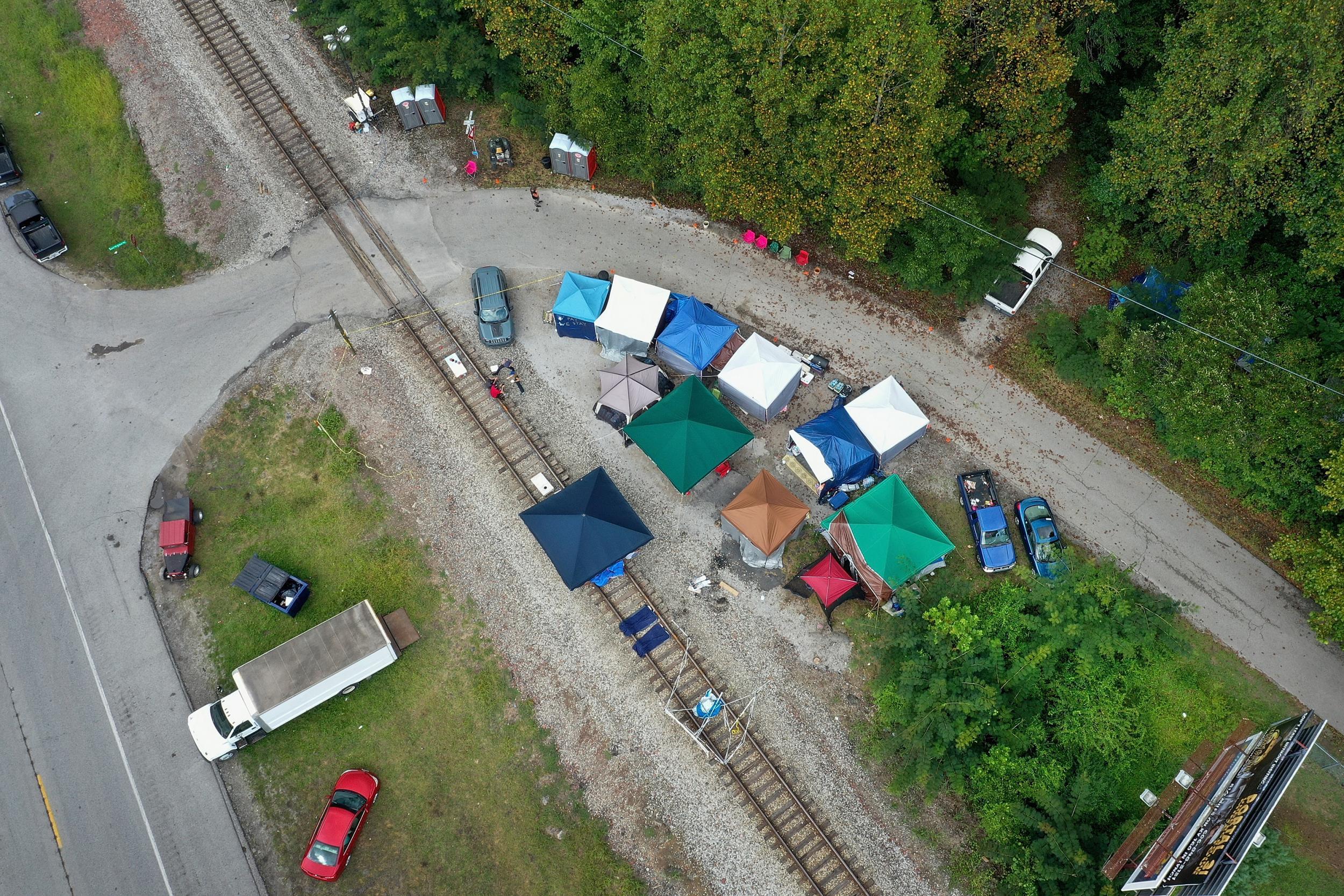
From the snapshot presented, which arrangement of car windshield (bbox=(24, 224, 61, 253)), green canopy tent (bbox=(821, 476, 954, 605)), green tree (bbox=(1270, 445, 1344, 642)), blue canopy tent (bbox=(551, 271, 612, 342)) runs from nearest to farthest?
green tree (bbox=(1270, 445, 1344, 642)), green canopy tent (bbox=(821, 476, 954, 605)), blue canopy tent (bbox=(551, 271, 612, 342)), car windshield (bbox=(24, 224, 61, 253))

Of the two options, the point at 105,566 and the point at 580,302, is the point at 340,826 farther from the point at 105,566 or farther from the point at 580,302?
the point at 580,302

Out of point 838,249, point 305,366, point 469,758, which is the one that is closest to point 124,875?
point 469,758

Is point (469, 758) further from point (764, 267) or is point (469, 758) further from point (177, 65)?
point (177, 65)

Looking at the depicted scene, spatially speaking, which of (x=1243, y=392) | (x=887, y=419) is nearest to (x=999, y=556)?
(x=887, y=419)

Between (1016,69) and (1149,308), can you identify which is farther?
(1149,308)

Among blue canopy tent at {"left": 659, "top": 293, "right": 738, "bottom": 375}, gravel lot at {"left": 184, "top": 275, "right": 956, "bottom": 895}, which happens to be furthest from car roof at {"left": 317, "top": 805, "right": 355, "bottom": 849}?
blue canopy tent at {"left": 659, "top": 293, "right": 738, "bottom": 375}

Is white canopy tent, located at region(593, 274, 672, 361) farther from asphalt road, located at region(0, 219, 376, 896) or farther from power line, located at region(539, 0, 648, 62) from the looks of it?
asphalt road, located at region(0, 219, 376, 896)
